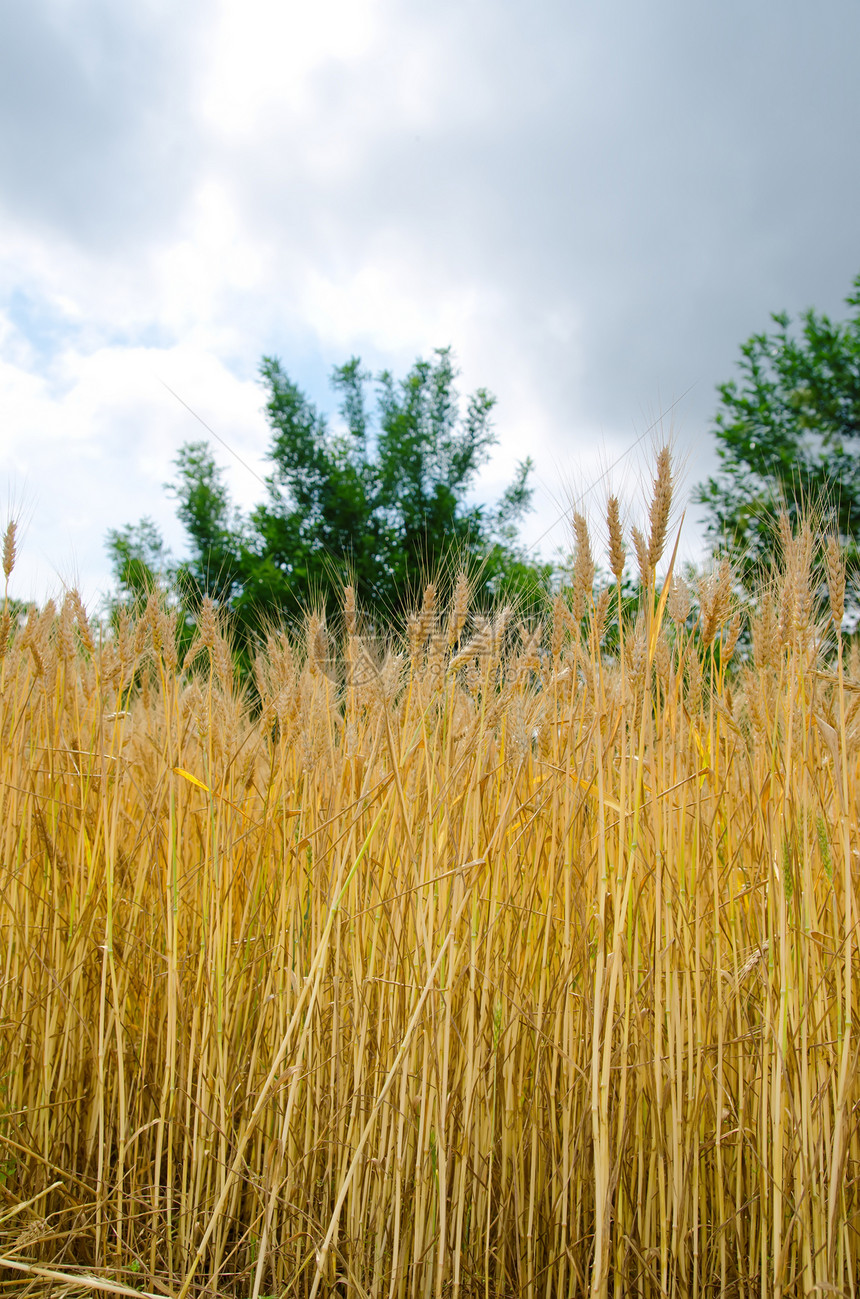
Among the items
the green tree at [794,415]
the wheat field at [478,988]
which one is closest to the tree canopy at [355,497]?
the green tree at [794,415]

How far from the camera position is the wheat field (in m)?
1.23

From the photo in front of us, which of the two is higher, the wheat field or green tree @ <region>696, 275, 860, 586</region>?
green tree @ <region>696, 275, 860, 586</region>

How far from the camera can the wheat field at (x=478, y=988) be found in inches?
48.5

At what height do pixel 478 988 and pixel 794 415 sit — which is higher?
pixel 794 415

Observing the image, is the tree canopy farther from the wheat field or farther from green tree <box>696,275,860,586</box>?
the wheat field

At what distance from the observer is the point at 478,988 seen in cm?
139

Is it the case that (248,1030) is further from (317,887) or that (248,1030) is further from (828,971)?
(828,971)

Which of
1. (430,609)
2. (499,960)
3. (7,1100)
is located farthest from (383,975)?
(7,1100)

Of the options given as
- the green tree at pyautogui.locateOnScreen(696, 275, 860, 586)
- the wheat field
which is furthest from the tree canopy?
the wheat field

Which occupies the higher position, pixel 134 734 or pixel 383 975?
pixel 134 734

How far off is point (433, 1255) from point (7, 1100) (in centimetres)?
110

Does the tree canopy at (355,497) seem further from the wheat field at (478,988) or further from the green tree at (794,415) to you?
the wheat field at (478,988)

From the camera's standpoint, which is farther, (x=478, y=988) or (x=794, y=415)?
(x=794, y=415)

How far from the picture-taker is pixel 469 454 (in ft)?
55.7
